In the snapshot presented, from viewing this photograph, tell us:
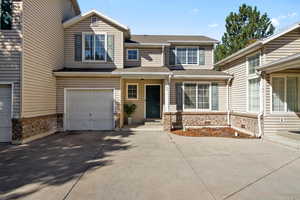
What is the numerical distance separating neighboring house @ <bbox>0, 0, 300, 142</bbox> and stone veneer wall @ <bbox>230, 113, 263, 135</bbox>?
5 centimetres

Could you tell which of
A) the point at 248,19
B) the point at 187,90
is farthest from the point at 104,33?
the point at 248,19

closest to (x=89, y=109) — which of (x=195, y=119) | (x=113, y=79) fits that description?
(x=113, y=79)

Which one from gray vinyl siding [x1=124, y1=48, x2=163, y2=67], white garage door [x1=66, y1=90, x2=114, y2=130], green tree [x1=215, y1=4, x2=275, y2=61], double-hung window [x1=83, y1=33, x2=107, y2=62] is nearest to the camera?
white garage door [x1=66, y1=90, x2=114, y2=130]

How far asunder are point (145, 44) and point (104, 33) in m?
2.78

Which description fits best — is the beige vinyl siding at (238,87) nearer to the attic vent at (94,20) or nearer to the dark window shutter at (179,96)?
the dark window shutter at (179,96)

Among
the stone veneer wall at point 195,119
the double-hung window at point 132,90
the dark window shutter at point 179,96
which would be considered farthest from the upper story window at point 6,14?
the stone veneer wall at point 195,119

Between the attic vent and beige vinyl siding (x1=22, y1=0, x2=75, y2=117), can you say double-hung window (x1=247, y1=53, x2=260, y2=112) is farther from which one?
beige vinyl siding (x1=22, y1=0, x2=75, y2=117)

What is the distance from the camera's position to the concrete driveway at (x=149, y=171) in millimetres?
3371

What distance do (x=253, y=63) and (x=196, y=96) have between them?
11.6 ft

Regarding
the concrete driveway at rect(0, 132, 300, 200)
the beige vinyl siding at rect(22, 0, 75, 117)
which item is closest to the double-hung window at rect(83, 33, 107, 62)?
the beige vinyl siding at rect(22, 0, 75, 117)

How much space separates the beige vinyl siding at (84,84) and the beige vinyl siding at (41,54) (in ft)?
1.01

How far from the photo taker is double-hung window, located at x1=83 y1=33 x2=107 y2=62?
10977mm

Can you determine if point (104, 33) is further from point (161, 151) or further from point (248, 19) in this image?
point (248, 19)

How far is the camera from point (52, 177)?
408 cm
